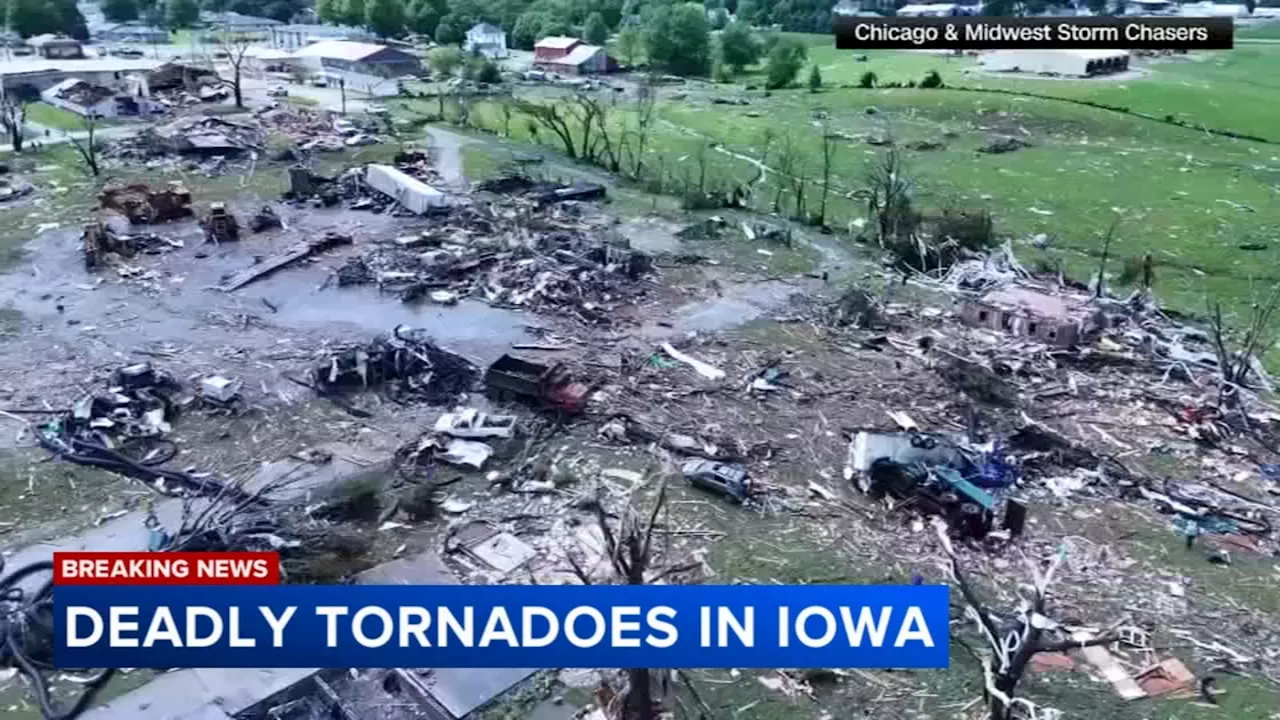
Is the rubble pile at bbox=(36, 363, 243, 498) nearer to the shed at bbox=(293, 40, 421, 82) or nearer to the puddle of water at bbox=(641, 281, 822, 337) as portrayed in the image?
the puddle of water at bbox=(641, 281, 822, 337)

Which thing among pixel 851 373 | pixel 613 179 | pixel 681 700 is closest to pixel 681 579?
pixel 681 700

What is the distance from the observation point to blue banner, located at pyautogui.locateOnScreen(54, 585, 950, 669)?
8.88 meters

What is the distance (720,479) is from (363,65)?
1627 inches

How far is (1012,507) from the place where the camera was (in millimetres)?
12867

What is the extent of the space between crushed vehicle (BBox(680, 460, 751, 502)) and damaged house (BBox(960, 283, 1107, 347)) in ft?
25.7

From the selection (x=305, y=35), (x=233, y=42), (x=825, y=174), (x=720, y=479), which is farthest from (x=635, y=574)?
(x=305, y=35)

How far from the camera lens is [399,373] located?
16672 millimetres

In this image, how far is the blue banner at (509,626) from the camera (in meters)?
8.88

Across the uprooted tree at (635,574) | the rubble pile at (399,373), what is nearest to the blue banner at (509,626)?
the uprooted tree at (635,574)


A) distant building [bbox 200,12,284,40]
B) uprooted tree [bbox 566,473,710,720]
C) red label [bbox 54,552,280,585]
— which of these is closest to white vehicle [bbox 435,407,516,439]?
red label [bbox 54,552,280,585]

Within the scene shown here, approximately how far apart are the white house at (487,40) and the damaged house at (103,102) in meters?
26.0

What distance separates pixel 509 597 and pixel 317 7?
7361cm

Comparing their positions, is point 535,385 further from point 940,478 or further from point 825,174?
point 825,174

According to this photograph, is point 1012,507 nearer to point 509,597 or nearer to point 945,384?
point 945,384
